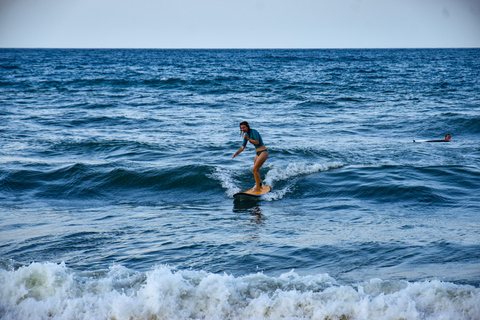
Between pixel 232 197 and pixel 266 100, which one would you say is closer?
pixel 232 197

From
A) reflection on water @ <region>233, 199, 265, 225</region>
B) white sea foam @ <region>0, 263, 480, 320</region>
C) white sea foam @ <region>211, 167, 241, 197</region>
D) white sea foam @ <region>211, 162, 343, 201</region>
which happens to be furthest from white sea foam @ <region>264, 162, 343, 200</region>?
white sea foam @ <region>0, 263, 480, 320</region>

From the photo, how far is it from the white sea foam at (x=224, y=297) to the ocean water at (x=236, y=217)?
21 millimetres

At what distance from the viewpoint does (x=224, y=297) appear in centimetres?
611

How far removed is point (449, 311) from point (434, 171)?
900 cm

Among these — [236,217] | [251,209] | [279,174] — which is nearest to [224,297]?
[236,217]

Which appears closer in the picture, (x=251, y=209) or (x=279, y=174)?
(x=251, y=209)

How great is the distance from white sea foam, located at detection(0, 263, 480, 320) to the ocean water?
0.07 ft

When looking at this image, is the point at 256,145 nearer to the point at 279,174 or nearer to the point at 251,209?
the point at 251,209

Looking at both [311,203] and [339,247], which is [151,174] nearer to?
[311,203]

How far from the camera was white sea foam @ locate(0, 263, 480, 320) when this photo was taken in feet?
19.0

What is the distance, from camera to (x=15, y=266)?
724 cm

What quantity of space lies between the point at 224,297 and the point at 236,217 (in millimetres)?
4260

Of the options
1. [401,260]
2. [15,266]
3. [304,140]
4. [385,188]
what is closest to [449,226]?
[401,260]

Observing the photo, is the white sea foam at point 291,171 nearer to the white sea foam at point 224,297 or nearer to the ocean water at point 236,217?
the ocean water at point 236,217
